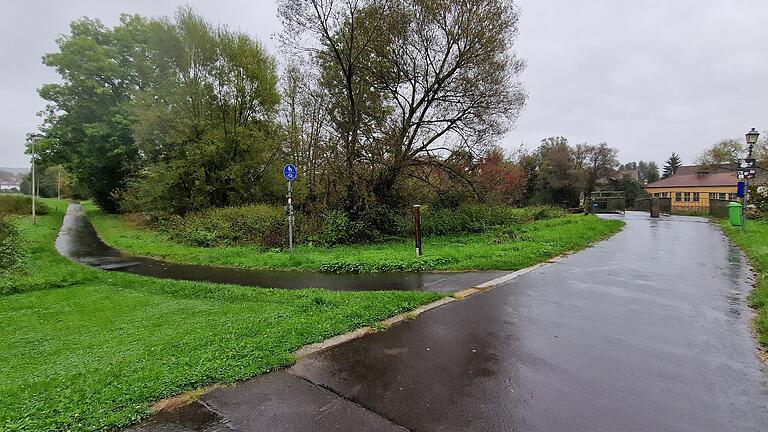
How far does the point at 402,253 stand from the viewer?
9812mm

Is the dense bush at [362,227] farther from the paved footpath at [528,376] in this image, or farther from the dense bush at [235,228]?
the paved footpath at [528,376]

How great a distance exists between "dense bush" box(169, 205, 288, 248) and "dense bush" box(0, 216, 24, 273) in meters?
4.31

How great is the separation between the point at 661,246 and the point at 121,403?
1283 centimetres

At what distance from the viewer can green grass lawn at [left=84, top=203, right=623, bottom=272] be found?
8.39 m

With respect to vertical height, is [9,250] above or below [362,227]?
below

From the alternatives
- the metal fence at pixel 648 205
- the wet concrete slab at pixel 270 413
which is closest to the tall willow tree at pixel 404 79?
the wet concrete slab at pixel 270 413

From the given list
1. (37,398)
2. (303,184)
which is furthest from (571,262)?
(303,184)

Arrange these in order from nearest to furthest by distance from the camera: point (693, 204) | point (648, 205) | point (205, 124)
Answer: point (205, 124), point (648, 205), point (693, 204)

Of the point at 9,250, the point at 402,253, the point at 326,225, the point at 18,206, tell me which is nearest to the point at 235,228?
the point at 326,225

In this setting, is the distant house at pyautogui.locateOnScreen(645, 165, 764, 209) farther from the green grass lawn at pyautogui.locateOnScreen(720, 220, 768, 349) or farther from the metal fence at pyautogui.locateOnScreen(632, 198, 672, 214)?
the green grass lawn at pyautogui.locateOnScreen(720, 220, 768, 349)

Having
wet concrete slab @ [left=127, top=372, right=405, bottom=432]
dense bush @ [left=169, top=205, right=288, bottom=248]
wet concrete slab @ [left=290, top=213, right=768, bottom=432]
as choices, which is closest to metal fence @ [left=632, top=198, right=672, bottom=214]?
wet concrete slab @ [left=290, top=213, right=768, bottom=432]

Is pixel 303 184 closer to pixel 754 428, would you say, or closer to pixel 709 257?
pixel 709 257

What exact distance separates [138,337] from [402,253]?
249 inches

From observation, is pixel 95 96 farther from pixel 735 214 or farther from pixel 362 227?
pixel 735 214
